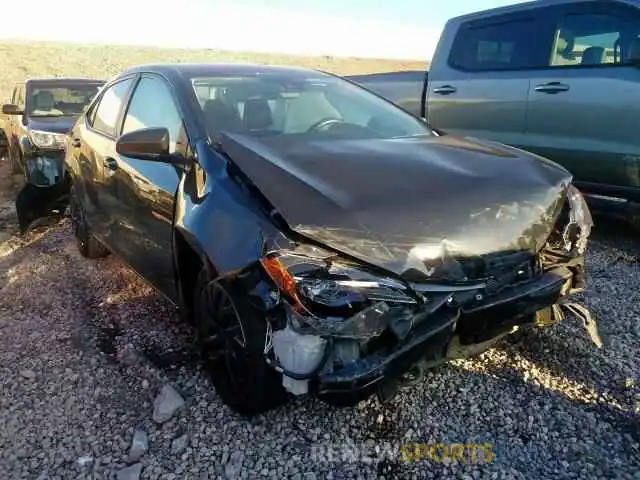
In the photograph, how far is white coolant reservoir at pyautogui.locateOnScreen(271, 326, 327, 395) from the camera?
223cm

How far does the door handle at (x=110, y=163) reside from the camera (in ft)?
12.5

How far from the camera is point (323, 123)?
3539 mm

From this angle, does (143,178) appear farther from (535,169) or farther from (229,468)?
(535,169)

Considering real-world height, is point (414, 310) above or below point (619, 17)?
below

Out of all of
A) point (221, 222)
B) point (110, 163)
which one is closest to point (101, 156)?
point (110, 163)

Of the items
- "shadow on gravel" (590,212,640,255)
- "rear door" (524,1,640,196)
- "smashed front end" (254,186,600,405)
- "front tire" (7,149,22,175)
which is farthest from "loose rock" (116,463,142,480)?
"front tire" (7,149,22,175)

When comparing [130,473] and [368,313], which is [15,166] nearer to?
[130,473]

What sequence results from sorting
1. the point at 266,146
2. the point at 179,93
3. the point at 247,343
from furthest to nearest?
the point at 179,93 < the point at 266,146 < the point at 247,343

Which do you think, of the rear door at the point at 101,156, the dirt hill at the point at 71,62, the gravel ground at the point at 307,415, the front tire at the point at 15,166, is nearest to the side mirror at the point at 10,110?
the front tire at the point at 15,166

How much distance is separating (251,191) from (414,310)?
88 cm

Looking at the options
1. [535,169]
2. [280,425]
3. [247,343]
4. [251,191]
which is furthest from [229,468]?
[535,169]

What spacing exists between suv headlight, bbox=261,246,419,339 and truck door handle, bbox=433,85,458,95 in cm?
411

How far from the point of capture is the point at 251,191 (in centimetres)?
259

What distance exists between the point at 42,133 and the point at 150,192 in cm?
501
